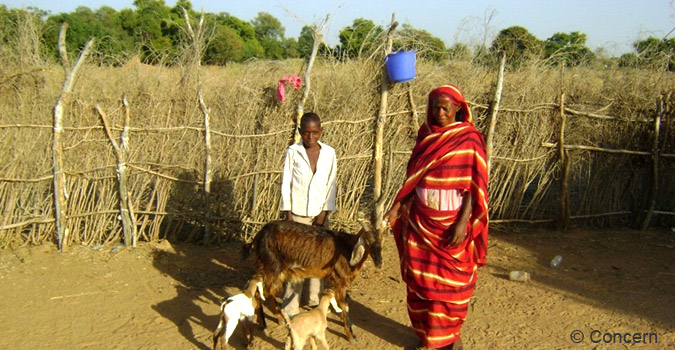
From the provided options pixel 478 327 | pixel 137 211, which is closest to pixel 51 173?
pixel 137 211

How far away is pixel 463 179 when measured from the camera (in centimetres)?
353

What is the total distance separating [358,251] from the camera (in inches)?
150

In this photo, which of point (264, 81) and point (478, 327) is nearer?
point (478, 327)

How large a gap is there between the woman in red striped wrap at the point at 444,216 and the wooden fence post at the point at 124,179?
3.33 metres

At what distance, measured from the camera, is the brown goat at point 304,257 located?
13.1ft

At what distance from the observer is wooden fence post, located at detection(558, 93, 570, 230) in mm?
6941

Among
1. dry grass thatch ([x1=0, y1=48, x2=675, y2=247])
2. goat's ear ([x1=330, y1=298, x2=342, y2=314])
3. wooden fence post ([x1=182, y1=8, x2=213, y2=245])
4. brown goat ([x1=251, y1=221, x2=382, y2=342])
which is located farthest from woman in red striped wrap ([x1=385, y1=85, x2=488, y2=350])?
wooden fence post ([x1=182, y1=8, x2=213, y2=245])

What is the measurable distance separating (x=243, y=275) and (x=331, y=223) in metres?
1.52

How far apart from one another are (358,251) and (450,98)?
1287mm

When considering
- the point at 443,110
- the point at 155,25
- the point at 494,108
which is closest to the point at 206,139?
the point at 443,110

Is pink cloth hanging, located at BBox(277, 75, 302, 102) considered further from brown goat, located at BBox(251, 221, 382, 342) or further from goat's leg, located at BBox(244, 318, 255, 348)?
goat's leg, located at BBox(244, 318, 255, 348)

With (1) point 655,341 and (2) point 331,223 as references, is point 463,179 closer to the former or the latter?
(1) point 655,341

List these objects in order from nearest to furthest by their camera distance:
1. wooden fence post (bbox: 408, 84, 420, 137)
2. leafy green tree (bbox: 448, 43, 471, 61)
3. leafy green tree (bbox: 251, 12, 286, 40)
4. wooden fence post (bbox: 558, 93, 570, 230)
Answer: wooden fence post (bbox: 408, 84, 420, 137) < wooden fence post (bbox: 558, 93, 570, 230) < leafy green tree (bbox: 448, 43, 471, 61) < leafy green tree (bbox: 251, 12, 286, 40)

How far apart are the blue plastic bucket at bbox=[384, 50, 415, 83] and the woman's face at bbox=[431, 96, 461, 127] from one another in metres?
2.27
